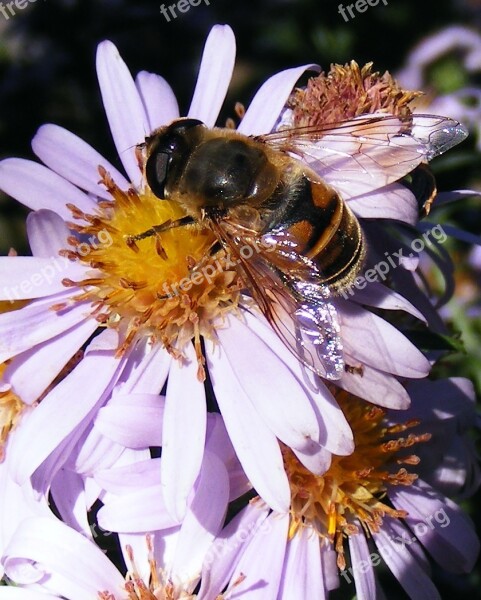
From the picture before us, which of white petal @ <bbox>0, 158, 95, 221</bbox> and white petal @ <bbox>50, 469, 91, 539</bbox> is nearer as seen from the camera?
white petal @ <bbox>50, 469, 91, 539</bbox>

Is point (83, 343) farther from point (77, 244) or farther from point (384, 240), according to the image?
point (384, 240)

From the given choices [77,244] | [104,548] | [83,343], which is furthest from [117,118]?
[104,548]

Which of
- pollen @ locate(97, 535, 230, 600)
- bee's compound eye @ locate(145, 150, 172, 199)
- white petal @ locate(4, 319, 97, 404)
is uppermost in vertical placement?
bee's compound eye @ locate(145, 150, 172, 199)

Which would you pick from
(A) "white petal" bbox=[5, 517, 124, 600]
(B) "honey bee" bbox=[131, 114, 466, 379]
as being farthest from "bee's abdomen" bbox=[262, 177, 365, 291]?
(A) "white petal" bbox=[5, 517, 124, 600]

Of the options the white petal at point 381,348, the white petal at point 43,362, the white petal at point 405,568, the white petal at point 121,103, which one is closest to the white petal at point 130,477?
the white petal at point 43,362

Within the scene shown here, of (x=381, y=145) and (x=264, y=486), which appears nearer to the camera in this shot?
(x=264, y=486)

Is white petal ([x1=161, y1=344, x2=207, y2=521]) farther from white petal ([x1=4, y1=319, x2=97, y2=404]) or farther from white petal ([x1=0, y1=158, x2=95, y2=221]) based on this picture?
white petal ([x1=0, y1=158, x2=95, y2=221])
